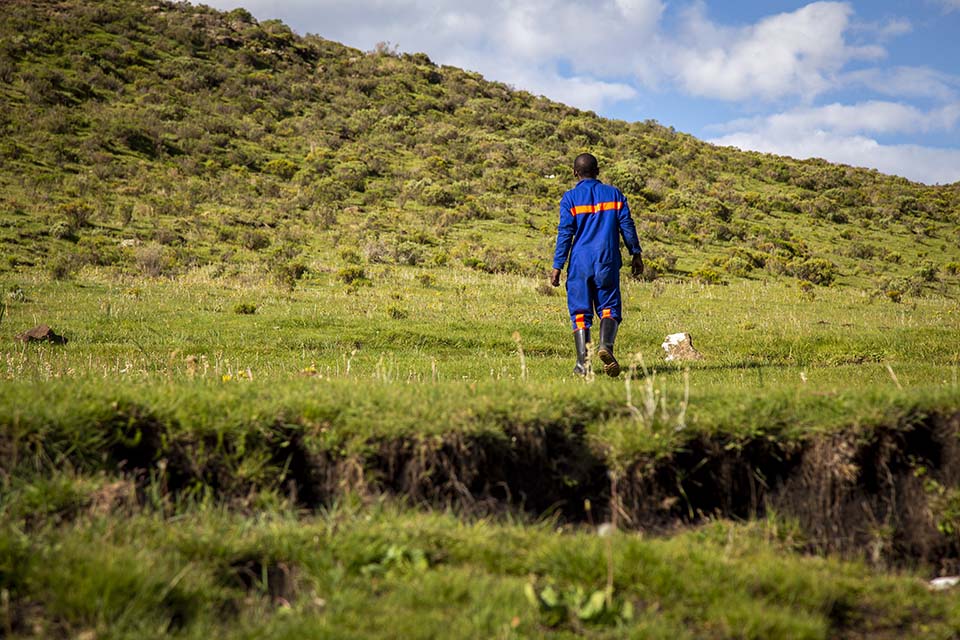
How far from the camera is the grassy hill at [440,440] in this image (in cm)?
362

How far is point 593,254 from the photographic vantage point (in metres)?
8.88

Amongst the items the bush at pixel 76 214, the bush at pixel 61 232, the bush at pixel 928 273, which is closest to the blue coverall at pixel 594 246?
the bush at pixel 61 232

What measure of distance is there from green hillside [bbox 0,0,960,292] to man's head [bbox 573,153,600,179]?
47.4 feet

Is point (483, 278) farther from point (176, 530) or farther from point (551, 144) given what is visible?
point (551, 144)

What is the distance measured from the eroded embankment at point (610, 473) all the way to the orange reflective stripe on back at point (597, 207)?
428 cm

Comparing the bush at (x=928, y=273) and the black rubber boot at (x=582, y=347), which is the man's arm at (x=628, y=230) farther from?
the bush at (x=928, y=273)

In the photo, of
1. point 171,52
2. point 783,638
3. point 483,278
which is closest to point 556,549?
point 783,638

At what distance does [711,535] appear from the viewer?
471 cm

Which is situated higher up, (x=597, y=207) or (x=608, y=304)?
(x=597, y=207)

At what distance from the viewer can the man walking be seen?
887 cm

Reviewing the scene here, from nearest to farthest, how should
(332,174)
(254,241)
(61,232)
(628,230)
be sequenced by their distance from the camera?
(628,230) < (61,232) < (254,241) < (332,174)

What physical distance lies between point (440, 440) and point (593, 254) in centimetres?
460

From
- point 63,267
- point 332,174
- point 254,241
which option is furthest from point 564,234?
point 332,174

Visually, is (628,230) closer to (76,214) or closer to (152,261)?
(152,261)
